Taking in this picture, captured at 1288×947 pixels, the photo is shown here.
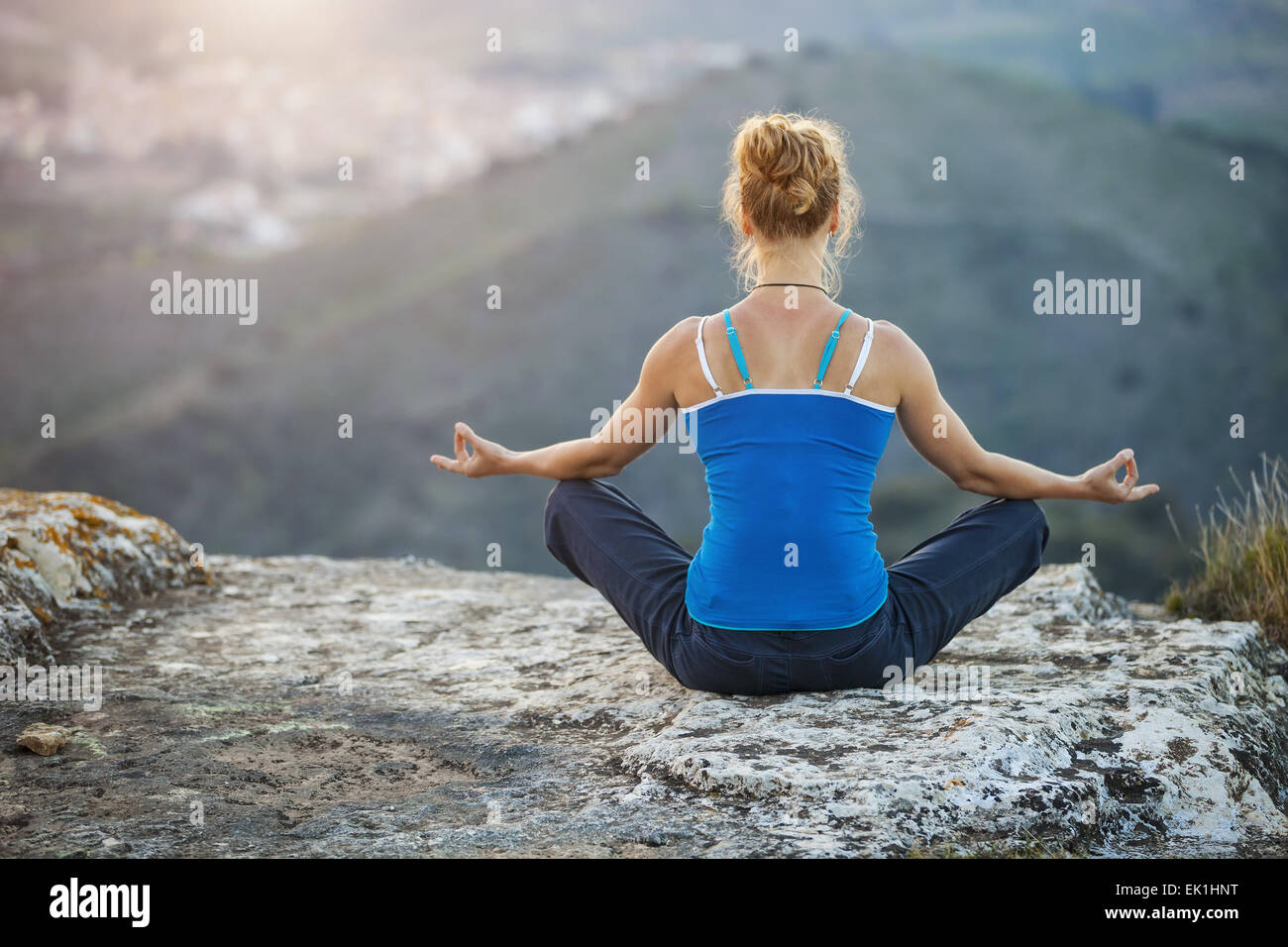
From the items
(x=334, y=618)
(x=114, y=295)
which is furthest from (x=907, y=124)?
(x=334, y=618)

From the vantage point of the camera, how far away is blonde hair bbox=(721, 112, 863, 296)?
2.78 metres

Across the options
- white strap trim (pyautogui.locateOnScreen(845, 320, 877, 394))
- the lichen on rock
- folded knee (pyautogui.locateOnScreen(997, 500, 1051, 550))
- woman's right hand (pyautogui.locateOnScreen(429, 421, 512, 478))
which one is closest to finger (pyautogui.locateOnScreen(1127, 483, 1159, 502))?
folded knee (pyautogui.locateOnScreen(997, 500, 1051, 550))

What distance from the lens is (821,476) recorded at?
9.18 ft

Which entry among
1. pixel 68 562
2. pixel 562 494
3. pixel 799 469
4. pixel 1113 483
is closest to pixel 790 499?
pixel 799 469

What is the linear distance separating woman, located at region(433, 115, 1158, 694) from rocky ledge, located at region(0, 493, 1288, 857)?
186 mm

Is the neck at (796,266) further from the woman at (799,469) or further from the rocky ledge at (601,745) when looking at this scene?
the rocky ledge at (601,745)

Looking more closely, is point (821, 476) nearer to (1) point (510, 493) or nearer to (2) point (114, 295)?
(1) point (510, 493)

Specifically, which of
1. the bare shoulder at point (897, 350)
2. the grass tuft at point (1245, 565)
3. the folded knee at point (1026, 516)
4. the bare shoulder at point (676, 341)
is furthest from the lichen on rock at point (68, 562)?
the grass tuft at point (1245, 565)

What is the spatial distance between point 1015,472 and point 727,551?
84cm

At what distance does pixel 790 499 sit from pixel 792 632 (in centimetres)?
35

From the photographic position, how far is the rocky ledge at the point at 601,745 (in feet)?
7.96

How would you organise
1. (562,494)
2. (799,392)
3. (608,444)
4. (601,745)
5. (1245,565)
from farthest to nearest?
(1245,565) → (562,494) → (608,444) → (601,745) → (799,392)

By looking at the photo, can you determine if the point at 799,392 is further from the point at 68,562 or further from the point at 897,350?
the point at 68,562

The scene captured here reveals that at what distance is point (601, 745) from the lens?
3.01 m
